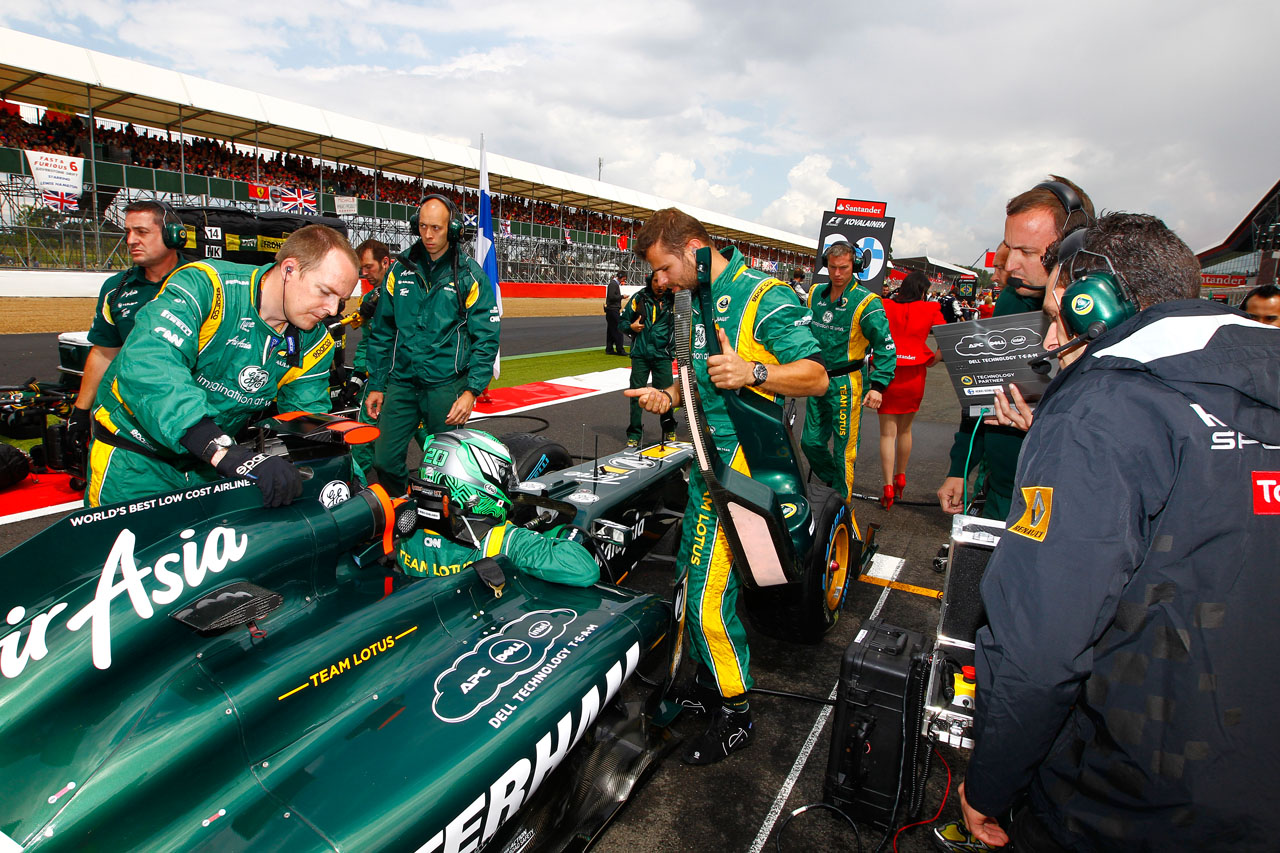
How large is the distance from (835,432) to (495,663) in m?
3.47

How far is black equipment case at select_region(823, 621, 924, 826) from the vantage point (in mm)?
2045

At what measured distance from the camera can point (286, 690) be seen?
5.11 ft

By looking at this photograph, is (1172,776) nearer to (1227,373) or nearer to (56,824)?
(1227,373)

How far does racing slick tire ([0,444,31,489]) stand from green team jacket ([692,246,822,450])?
→ 4838 millimetres

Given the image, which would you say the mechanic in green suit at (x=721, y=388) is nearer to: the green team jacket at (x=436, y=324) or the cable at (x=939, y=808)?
the cable at (x=939, y=808)

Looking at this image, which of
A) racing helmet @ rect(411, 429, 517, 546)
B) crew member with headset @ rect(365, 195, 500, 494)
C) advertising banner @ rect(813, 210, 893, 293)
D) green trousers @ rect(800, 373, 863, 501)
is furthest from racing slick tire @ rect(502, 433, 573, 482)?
advertising banner @ rect(813, 210, 893, 293)

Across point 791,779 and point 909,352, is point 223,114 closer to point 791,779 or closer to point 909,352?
point 909,352

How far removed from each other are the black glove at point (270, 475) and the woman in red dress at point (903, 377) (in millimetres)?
4477

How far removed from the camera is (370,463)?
4.37 meters

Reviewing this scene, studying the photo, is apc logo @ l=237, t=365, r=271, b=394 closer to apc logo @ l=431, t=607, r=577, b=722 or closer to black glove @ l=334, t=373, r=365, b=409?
apc logo @ l=431, t=607, r=577, b=722

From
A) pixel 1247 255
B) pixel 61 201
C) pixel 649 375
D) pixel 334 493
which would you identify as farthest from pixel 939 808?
pixel 1247 255

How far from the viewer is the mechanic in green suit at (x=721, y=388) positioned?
2297 mm

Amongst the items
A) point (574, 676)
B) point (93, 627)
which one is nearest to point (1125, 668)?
point (574, 676)

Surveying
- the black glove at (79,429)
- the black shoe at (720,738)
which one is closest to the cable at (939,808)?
the black shoe at (720,738)
